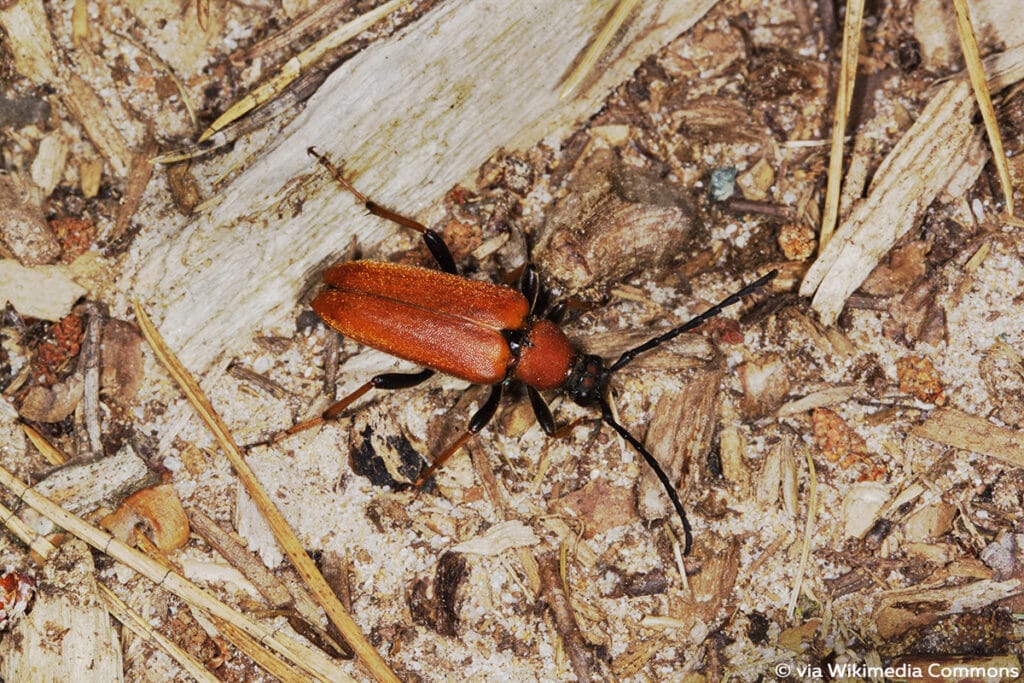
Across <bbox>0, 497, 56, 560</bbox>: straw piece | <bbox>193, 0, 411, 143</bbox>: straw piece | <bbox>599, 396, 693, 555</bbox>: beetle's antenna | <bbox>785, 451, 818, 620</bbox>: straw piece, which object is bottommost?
<bbox>785, 451, 818, 620</bbox>: straw piece

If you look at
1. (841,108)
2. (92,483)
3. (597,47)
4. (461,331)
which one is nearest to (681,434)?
(461,331)

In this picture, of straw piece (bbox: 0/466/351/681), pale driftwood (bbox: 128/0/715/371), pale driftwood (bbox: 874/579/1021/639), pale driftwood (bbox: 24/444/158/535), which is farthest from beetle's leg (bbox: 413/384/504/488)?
pale driftwood (bbox: 874/579/1021/639)

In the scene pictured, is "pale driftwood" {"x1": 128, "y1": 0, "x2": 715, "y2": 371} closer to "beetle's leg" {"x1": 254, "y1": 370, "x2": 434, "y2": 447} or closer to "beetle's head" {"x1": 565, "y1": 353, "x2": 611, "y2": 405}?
"beetle's leg" {"x1": 254, "y1": 370, "x2": 434, "y2": 447}

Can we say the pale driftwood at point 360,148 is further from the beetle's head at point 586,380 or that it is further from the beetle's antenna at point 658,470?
the beetle's antenna at point 658,470

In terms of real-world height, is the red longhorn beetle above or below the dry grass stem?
below

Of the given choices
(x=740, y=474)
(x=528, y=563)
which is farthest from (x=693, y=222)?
(x=528, y=563)

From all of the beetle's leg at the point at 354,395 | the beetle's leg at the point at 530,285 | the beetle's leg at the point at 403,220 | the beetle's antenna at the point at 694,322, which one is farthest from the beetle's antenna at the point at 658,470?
the beetle's leg at the point at 403,220
